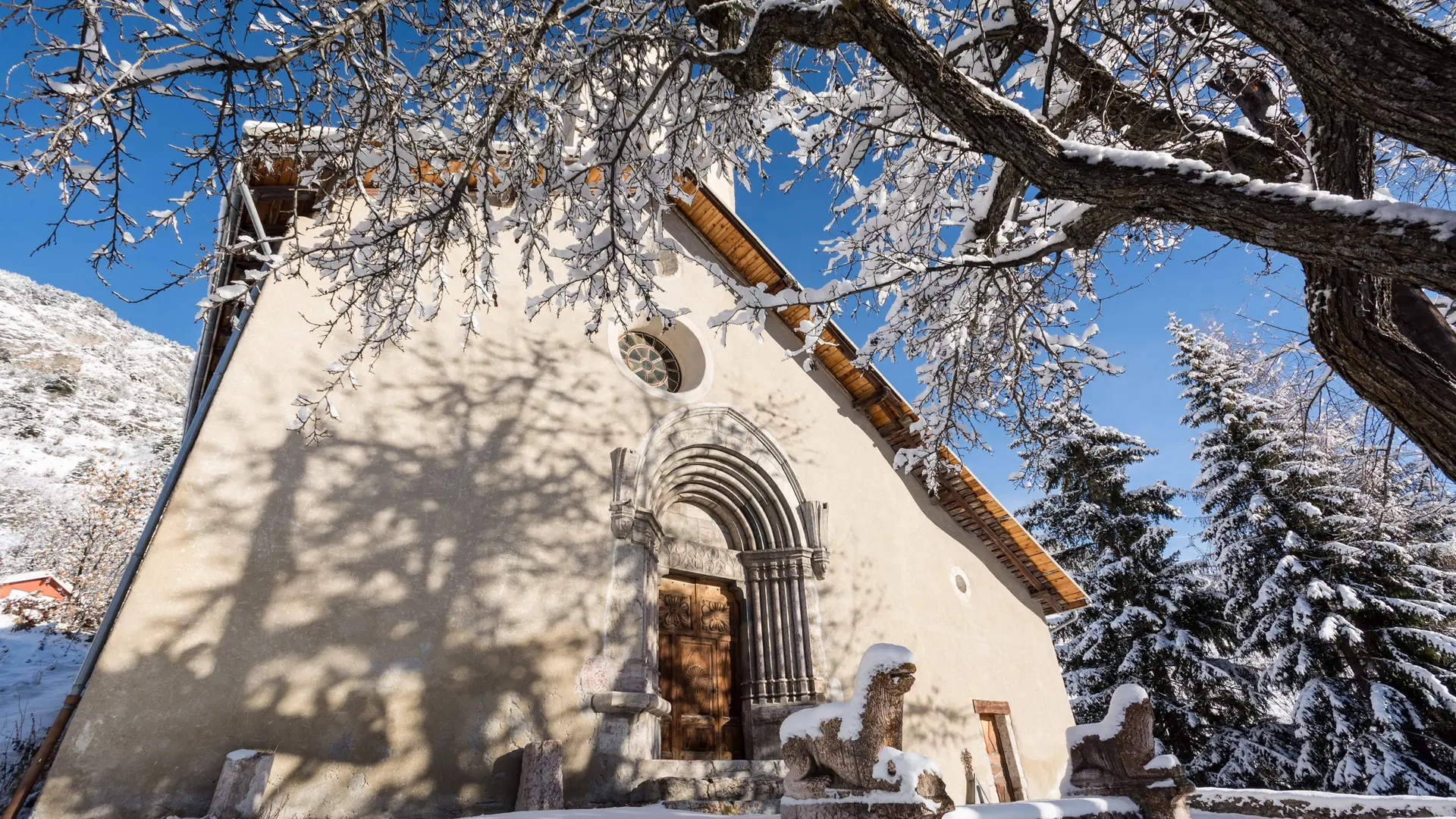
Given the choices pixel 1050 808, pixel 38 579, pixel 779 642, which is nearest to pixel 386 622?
pixel 779 642

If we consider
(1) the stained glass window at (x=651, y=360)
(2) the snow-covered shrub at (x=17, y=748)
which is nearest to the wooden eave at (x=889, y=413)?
(1) the stained glass window at (x=651, y=360)

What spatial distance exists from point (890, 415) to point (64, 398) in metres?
38.2

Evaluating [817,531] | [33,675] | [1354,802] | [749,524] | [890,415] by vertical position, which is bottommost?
[1354,802]

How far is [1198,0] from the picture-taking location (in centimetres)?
373

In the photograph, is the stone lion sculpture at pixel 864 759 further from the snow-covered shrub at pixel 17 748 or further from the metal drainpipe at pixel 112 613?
the snow-covered shrub at pixel 17 748

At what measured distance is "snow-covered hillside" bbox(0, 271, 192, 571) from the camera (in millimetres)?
23078

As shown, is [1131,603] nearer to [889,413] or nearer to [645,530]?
[889,413]

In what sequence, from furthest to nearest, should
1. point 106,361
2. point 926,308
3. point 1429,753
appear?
point 106,361
point 1429,753
point 926,308

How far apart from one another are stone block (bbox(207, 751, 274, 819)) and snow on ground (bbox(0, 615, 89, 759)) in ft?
6.66

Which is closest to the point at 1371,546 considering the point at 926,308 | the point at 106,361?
the point at 926,308

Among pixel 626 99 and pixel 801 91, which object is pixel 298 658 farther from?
pixel 801 91

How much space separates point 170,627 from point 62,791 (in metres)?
0.96

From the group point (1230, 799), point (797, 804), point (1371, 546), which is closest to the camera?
point (797, 804)

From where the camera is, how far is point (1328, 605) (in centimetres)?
1091
